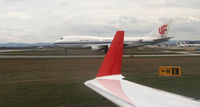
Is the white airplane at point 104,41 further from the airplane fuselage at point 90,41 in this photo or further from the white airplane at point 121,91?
the white airplane at point 121,91

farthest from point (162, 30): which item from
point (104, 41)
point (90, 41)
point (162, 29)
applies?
point (90, 41)

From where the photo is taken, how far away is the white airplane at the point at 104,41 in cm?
4747

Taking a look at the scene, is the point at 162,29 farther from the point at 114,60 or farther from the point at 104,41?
the point at 114,60

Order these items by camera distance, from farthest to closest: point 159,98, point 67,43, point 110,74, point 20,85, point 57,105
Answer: point 67,43
point 20,85
point 57,105
point 110,74
point 159,98

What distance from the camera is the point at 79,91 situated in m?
11.3

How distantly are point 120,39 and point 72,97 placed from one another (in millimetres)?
4658

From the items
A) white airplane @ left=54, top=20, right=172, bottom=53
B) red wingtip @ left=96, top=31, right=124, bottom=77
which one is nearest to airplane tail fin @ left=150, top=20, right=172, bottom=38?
white airplane @ left=54, top=20, right=172, bottom=53

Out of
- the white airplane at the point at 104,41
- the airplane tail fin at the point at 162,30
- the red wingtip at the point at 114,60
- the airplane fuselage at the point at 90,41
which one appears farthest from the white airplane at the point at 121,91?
the airplane tail fin at the point at 162,30

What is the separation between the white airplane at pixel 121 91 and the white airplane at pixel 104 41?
38915mm

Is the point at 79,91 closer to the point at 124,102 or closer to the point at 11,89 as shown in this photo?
the point at 11,89

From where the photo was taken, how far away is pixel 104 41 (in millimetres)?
48469

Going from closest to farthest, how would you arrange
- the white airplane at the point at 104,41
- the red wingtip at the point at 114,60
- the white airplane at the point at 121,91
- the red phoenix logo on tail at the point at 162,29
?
the white airplane at the point at 121,91
the red wingtip at the point at 114,60
the white airplane at the point at 104,41
the red phoenix logo on tail at the point at 162,29

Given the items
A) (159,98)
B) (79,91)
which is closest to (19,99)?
(79,91)

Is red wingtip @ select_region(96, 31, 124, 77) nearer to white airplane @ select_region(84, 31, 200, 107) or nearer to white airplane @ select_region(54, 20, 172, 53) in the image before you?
white airplane @ select_region(84, 31, 200, 107)
